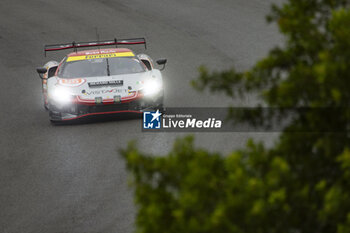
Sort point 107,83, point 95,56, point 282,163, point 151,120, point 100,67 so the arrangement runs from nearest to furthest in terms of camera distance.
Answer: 1. point 282,163
2. point 107,83
3. point 151,120
4. point 100,67
5. point 95,56

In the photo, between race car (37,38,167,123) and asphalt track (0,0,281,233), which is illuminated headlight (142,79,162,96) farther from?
asphalt track (0,0,281,233)

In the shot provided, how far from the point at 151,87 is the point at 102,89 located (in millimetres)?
934

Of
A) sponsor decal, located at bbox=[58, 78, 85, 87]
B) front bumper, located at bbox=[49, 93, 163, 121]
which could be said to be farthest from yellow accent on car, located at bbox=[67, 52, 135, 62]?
front bumper, located at bbox=[49, 93, 163, 121]

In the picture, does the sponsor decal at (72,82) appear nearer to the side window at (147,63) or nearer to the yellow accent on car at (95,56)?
the yellow accent on car at (95,56)

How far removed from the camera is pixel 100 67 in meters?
13.9

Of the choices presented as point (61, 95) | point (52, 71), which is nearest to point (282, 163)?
point (61, 95)

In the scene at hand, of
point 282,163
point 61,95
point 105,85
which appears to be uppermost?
point 282,163

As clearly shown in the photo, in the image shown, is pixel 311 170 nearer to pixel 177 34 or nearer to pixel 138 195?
pixel 138 195

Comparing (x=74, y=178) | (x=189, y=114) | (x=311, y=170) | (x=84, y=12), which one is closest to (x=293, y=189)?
(x=311, y=170)

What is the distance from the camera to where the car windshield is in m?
13.7

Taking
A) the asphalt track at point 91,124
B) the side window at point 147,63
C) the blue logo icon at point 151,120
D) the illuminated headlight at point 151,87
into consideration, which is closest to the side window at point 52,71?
the asphalt track at point 91,124

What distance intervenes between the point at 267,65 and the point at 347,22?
58cm

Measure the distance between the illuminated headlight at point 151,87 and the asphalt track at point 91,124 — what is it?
66 cm

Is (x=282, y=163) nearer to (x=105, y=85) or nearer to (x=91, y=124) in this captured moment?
(x=105, y=85)
